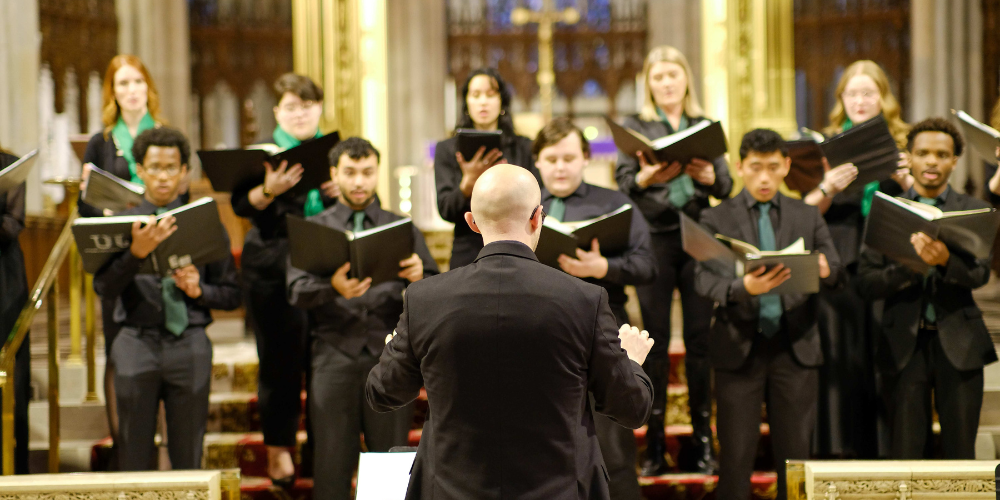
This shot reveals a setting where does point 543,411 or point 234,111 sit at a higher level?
A: point 234,111

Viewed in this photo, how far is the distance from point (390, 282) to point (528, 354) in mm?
1614

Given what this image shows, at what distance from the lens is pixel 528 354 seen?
6.08 feet

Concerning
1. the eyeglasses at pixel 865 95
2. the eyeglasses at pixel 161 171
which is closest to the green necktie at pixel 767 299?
the eyeglasses at pixel 865 95

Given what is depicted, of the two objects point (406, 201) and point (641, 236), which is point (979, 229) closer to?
point (641, 236)

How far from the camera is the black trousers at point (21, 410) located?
359 cm

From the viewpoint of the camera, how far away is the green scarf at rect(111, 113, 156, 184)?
12.4ft

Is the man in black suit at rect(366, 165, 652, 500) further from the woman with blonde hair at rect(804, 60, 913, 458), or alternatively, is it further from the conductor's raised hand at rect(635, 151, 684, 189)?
the woman with blonde hair at rect(804, 60, 913, 458)

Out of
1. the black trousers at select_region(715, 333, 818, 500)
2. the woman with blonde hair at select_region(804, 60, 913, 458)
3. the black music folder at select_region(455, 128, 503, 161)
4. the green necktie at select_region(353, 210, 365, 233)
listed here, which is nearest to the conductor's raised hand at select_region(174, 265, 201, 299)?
the green necktie at select_region(353, 210, 365, 233)

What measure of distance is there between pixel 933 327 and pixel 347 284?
7.03 ft

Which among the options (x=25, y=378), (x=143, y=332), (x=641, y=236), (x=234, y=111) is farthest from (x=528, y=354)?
(x=234, y=111)

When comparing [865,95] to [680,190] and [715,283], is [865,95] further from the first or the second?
[715,283]

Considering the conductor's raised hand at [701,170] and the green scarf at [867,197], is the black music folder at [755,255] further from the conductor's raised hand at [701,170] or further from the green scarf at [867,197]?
the green scarf at [867,197]

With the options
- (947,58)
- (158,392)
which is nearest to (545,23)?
(947,58)

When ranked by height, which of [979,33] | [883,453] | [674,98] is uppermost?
[979,33]
